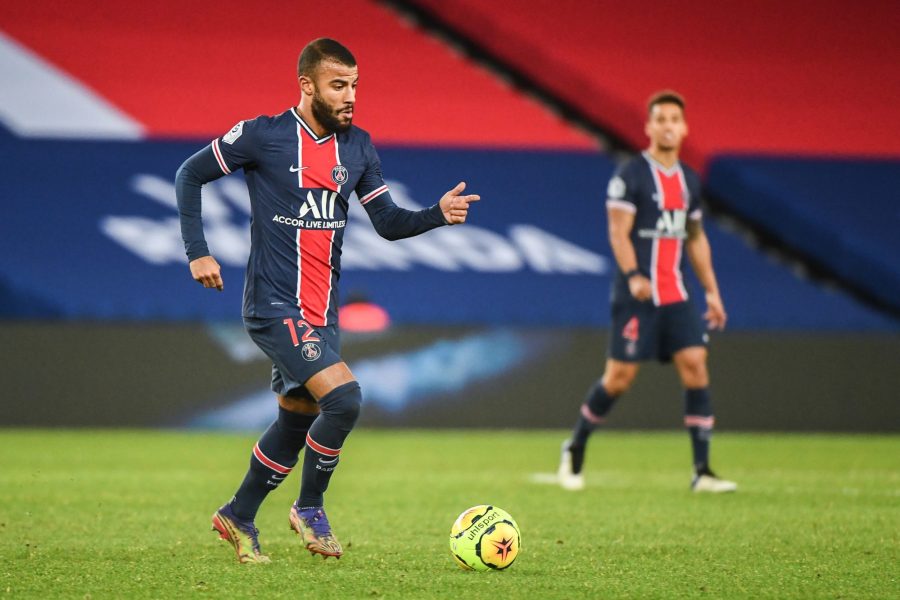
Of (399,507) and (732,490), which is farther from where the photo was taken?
(732,490)

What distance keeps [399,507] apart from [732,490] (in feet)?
6.26

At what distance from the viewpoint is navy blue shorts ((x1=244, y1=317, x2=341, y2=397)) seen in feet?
15.5

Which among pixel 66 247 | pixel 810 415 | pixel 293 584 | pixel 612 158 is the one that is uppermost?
pixel 612 158

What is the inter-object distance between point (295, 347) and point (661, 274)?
3360 millimetres

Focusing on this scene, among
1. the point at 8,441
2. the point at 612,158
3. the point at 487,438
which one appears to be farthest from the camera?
the point at 612,158

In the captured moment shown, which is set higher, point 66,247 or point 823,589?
point 66,247

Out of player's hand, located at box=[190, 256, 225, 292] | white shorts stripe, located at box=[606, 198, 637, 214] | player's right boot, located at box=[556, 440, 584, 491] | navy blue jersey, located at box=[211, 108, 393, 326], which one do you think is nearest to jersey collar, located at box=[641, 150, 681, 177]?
white shorts stripe, located at box=[606, 198, 637, 214]

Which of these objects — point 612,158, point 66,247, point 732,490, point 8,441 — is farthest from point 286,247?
point 612,158

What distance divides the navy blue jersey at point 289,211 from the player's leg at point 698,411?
3.12m

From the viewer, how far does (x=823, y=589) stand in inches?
168

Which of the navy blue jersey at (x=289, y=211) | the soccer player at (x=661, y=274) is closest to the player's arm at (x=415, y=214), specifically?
→ the navy blue jersey at (x=289, y=211)

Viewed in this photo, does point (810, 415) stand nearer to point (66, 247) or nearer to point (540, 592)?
point (66, 247)

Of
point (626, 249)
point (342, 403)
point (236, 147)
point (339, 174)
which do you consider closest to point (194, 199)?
point (236, 147)

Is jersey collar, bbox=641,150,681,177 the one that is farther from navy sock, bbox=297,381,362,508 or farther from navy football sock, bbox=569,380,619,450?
navy sock, bbox=297,381,362,508
